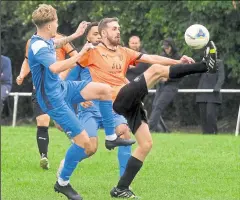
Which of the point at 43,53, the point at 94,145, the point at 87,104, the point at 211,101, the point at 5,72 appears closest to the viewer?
the point at 43,53

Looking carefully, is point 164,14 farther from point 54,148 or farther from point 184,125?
point 54,148

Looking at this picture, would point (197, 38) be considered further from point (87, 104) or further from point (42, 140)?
point (42, 140)

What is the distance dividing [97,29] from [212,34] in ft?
45.9

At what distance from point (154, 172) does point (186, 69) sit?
140 inches

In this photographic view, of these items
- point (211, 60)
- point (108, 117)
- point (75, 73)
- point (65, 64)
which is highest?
point (211, 60)

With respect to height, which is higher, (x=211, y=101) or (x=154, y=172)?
(x=154, y=172)

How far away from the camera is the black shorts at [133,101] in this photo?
933 cm

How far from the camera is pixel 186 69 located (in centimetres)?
916

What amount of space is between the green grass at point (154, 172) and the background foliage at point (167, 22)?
329 inches

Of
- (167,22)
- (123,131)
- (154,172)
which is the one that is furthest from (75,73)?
→ (167,22)

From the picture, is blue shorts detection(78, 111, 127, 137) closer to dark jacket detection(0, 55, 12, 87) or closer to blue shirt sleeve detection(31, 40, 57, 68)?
blue shirt sleeve detection(31, 40, 57, 68)

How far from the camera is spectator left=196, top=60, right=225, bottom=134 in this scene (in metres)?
20.1

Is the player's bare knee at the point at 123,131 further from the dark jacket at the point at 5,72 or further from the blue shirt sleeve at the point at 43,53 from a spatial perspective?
the dark jacket at the point at 5,72

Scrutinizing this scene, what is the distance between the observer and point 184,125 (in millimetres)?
28344
